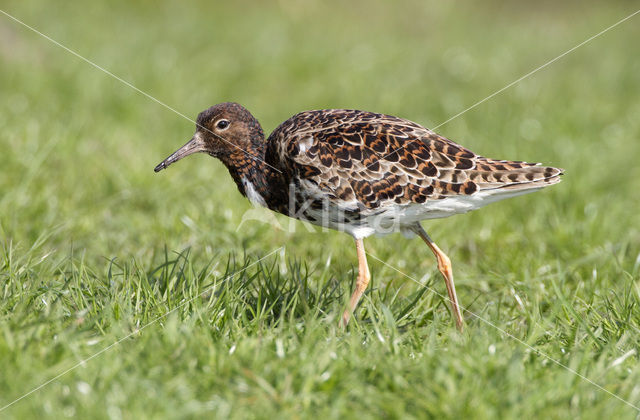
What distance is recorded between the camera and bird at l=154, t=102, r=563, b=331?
177 inches

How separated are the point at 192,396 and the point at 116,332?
628 mm

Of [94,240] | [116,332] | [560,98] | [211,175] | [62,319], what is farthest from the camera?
[560,98]

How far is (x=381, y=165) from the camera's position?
4.57 m

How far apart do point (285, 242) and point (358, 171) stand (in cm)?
173

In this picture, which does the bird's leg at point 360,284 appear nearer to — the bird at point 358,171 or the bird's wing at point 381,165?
A: the bird at point 358,171

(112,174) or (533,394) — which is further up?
(112,174)

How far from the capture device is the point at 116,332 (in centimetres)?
372

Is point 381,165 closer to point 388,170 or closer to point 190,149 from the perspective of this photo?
point 388,170

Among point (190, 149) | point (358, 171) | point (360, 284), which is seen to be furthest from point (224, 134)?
point (360, 284)

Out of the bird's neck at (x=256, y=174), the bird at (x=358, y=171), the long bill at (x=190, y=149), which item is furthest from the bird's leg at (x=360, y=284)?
the long bill at (x=190, y=149)

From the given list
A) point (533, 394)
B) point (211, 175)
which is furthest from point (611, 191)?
point (533, 394)

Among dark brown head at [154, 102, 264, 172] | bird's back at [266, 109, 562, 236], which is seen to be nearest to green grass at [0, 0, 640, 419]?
bird's back at [266, 109, 562, 236]

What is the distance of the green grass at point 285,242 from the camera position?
11.2 ft

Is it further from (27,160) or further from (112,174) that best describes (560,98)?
(27,160)
